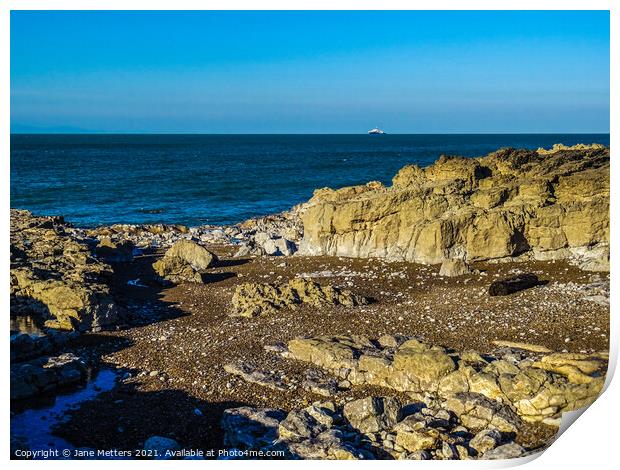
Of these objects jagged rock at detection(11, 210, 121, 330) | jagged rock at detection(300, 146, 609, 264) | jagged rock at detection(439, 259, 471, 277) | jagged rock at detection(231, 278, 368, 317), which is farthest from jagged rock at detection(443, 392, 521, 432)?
jagged rock at detection(300, 146, 609, 264)

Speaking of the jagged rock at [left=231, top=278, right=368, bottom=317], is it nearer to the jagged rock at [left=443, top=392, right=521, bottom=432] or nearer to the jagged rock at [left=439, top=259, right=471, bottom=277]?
the jagged rock at [left=439, top=259, right=471, bottom=277]

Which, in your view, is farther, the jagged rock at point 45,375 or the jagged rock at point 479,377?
the jagged rock at point 45,375

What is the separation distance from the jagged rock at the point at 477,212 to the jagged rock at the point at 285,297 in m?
4.40

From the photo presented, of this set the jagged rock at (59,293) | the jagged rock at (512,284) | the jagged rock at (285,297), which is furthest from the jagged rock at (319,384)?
the jagged rock at (512,284)

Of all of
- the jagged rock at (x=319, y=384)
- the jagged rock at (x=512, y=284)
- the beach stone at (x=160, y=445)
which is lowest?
the beach stone at (x=160, y=445)

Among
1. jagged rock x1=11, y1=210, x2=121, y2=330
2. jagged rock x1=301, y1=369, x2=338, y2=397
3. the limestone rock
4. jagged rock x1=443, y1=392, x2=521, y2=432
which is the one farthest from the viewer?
A: jagged rock x1=11, y1=210, x2=121, y2=330

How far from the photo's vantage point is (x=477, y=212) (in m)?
17.0

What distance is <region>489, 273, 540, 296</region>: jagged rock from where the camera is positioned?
43.8 feet

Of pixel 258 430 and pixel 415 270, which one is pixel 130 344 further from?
pixel 415 270

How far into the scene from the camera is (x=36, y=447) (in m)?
7.42

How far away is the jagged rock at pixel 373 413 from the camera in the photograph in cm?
771

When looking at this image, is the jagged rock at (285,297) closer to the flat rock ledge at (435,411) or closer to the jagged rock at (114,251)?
the flat rock ledge at (435,411)

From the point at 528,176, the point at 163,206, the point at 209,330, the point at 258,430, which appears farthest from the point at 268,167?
the point at 258,430

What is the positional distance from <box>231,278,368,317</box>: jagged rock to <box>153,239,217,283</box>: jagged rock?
152 inches
